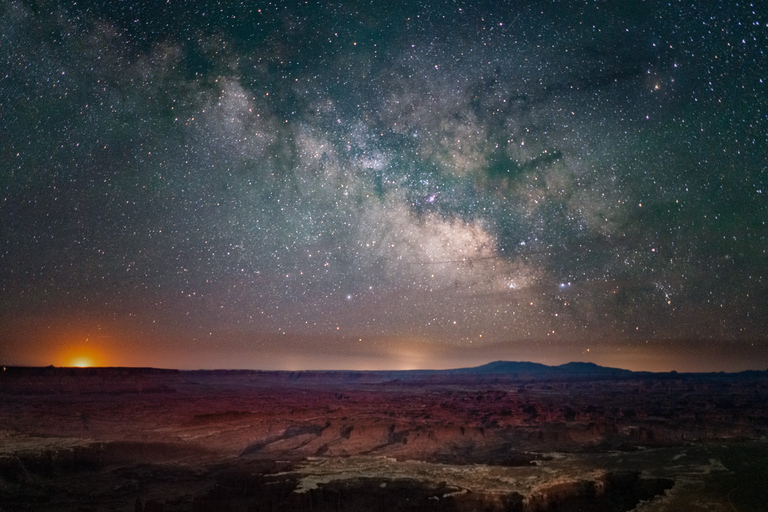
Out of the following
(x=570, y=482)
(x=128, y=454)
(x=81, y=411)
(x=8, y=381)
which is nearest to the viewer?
(x=570, y=482)

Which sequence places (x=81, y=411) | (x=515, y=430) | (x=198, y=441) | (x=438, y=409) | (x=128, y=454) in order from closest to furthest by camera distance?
(x=128, y=454), (x=198, y=441), (x=515, y=430), (x=81, y=411), (x=438, y=409)

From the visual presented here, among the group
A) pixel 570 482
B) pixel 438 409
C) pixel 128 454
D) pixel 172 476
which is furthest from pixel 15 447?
pixel 438 409

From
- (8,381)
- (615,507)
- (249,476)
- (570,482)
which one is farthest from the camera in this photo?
(8,381)

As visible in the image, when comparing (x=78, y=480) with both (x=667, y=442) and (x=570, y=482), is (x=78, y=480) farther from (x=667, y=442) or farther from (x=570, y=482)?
(x=667, y=442)

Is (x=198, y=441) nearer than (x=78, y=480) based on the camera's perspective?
No

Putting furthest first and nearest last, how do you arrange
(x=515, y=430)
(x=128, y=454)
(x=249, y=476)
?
(x=515, y=430) → (x=128, y=454) → (x=249, y=476)

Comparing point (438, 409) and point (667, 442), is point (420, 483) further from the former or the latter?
point (438, 409)

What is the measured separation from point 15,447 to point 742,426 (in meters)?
39.1

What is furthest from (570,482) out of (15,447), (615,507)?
(15,447)

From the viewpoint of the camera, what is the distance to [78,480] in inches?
677

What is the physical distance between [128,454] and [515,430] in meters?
20.1

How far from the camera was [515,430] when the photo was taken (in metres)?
27.9

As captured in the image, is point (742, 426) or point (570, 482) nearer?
point (570, 482)

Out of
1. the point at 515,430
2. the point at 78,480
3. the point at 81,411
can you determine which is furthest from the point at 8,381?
the point at 515,430
